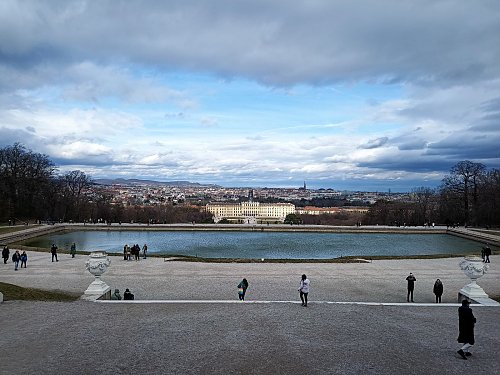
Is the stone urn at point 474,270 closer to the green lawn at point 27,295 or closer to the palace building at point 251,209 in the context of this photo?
the green lawn at point 27,295

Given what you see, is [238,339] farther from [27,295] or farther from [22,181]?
[22,181]

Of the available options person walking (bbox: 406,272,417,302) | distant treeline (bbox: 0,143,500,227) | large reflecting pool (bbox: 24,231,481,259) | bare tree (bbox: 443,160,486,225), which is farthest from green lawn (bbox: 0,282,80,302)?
bare tree (bbox: 443,160,486,225)

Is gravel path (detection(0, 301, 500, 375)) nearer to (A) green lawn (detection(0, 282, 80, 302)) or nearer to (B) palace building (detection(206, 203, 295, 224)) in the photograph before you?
(A) green lawn (detection(0, 282, 80, 302))

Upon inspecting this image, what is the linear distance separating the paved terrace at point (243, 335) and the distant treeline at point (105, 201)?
4328 centimetres

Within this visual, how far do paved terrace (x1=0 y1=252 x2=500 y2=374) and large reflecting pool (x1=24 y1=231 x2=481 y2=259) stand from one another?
51.3 feet

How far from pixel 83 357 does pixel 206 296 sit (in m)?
6.48

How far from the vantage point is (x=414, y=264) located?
861 inches

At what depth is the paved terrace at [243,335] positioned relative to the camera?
715cm

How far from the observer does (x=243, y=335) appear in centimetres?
875

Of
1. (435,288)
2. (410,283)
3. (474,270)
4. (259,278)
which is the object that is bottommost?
(259,278)

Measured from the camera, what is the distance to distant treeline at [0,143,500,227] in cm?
5281

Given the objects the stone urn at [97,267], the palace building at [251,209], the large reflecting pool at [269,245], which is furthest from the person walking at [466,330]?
the palace building at [251,209]

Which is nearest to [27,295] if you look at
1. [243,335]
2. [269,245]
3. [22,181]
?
[243,335]

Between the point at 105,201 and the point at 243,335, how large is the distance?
61.5m
